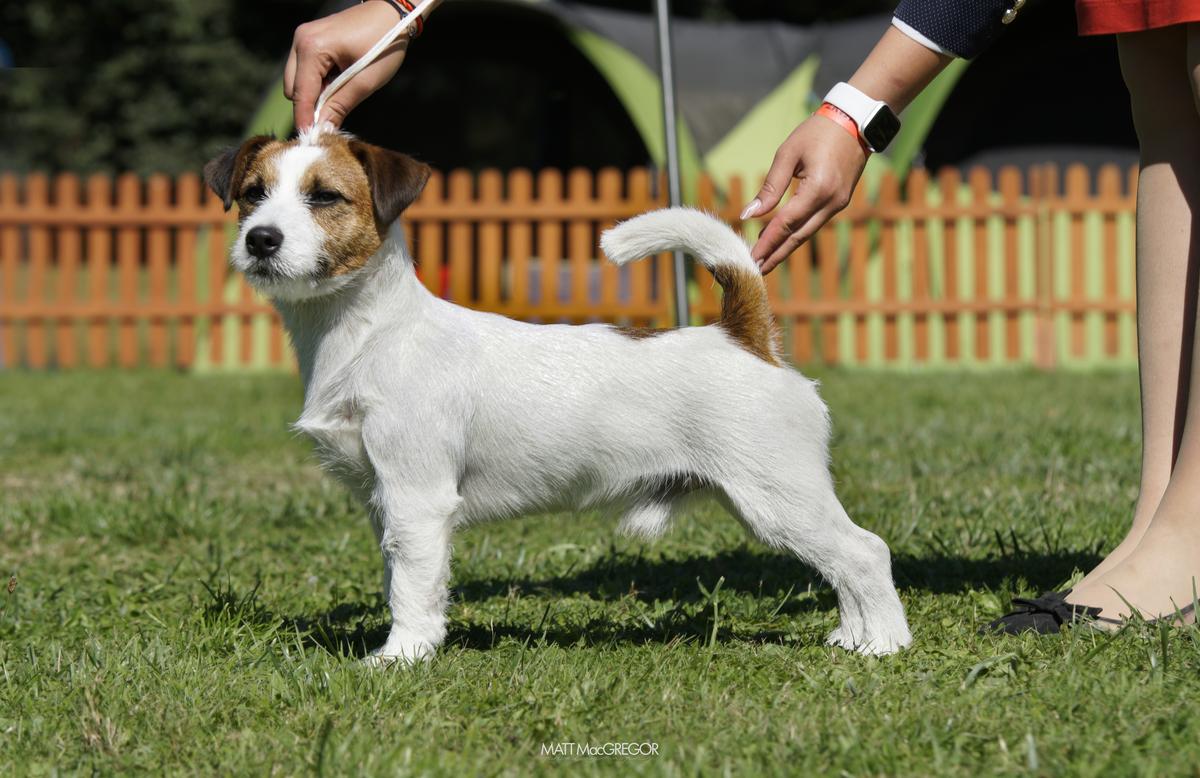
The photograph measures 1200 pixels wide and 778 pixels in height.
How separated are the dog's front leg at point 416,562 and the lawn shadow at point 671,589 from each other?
0.17 m

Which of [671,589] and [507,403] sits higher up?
[507,403]

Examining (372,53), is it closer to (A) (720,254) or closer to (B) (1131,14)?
(A) (720,254)

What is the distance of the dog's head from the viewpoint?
10.4 feet

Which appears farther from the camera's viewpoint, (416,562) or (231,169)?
(231,169)

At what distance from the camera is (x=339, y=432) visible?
10.6ft

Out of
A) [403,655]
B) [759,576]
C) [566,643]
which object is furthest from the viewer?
Answer: [759,576]

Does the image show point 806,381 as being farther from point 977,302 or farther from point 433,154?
point 433,154

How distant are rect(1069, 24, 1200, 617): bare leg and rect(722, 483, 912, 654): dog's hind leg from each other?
0.55 m

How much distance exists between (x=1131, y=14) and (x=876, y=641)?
5.89 ft

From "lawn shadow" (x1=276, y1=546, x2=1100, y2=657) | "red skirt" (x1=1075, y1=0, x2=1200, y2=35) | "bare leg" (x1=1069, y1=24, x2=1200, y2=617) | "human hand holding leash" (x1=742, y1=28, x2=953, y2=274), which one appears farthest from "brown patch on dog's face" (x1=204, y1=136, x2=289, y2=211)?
"bare leg" (x1=1069, y1=24, x2=1200, y2=617)

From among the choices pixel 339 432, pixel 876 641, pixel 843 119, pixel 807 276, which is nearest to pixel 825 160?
pixel 843 119

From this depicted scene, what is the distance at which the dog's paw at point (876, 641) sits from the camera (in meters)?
3.21

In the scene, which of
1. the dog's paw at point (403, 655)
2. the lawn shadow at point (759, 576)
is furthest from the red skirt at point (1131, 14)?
the dog's paw at point (403, 655)

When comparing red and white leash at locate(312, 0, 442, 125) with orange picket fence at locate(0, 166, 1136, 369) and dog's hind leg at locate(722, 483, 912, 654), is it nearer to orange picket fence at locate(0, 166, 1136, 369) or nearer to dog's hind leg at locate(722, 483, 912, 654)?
dog's hind leg at locate(722, 483, 912, 654)
